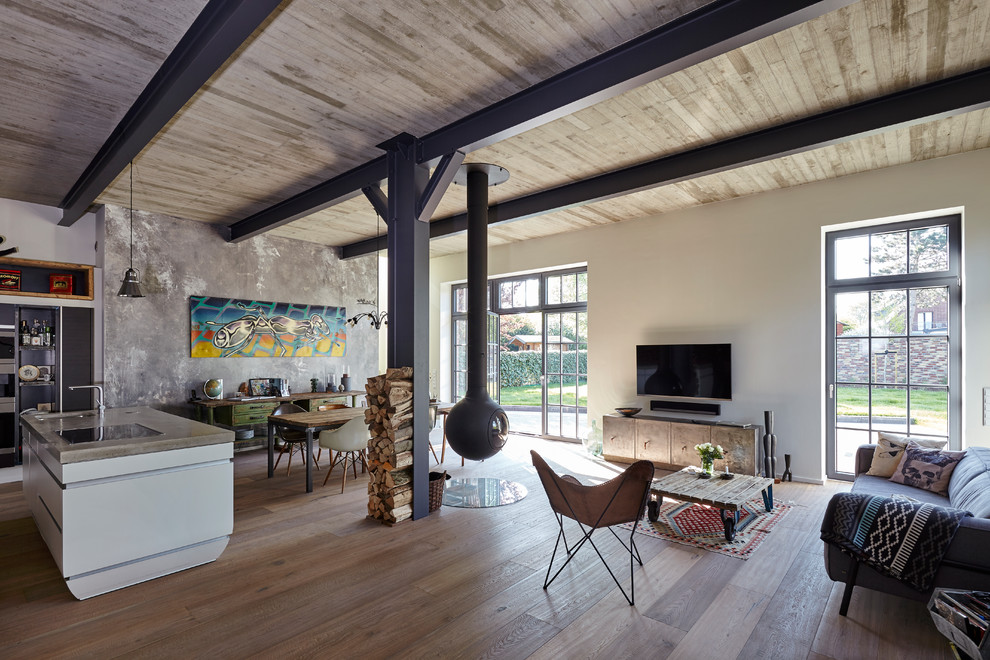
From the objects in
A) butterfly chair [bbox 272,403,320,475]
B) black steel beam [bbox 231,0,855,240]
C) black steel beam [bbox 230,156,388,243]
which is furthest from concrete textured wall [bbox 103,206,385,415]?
black steel beam [bbox 231,0,855,240]

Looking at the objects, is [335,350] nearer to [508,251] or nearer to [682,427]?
[508,251]

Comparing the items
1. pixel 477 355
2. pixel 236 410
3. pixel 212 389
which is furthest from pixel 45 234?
pixel 477 355

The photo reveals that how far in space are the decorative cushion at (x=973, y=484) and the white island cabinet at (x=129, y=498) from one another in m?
4.31

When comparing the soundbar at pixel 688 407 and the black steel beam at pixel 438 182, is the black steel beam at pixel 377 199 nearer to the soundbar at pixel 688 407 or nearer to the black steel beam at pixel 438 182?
the black steel beam at pixel 438 182

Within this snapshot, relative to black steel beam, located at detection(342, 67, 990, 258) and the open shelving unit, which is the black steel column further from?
the open shelving unit

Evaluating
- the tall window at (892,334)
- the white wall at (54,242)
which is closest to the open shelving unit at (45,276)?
the white wall at (54,242)

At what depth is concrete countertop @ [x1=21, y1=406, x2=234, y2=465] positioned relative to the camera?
289 centimetres

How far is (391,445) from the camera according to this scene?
4.14m

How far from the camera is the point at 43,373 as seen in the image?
5969 mm

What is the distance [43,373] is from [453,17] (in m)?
6.34

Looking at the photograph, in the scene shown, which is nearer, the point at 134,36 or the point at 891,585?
the point at 891,585

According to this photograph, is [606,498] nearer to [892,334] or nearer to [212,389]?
[892,334]

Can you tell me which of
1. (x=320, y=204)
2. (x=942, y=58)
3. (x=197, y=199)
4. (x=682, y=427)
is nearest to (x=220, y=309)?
(x=197, y=199)

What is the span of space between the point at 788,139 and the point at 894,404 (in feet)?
9.87
